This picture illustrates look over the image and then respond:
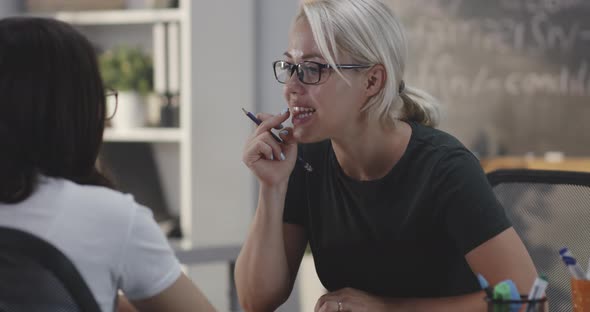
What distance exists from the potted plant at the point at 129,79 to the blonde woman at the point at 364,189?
1694 mm

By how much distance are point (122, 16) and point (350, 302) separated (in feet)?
Answer: 7.01

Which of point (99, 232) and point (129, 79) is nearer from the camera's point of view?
point (99, 232)

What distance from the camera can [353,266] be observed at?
146 centimetres

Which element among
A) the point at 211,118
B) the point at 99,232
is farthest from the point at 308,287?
the point at 99,232

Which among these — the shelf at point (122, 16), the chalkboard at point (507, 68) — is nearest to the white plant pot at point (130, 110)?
the shelf at point (122, 16)

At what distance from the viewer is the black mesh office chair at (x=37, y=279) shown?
87cm

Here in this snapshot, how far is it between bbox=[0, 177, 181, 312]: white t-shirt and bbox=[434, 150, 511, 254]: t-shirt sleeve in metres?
0.55

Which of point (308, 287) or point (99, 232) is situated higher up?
point (99, 232)

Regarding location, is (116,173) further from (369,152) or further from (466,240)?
(466,240)

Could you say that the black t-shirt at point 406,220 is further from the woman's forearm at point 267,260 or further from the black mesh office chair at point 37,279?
the black mesh office chair at point 37,279

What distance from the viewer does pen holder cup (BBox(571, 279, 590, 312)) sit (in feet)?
3.51

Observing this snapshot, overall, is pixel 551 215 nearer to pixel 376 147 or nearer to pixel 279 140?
pixel 376 147

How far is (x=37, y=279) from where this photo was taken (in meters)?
0.88

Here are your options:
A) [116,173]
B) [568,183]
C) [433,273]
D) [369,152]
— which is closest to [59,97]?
[369,152]
